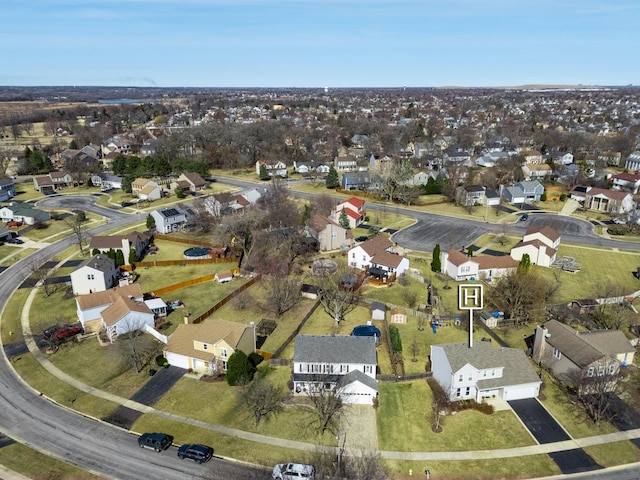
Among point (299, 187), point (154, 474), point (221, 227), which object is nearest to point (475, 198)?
point (299, 187)

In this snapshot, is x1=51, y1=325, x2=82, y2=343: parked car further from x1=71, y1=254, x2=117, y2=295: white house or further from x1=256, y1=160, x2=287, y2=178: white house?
x1=256, y1=160, x2=287, y2=178: white house

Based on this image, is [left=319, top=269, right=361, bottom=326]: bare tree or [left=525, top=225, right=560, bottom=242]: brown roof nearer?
[left=319, top=269, right=361, bottom=326]: bare tree

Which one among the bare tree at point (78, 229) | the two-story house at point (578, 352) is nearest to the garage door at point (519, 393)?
the two-story house at point (578, 352)

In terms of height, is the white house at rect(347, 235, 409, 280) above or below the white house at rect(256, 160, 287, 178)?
below

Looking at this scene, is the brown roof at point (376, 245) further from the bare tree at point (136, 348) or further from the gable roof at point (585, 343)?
the bare tree at point (136, 348)

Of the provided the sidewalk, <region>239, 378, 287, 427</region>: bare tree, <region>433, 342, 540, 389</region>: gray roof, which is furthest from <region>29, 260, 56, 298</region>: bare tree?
<region>433, 342, 540, 389</region>: gray roof

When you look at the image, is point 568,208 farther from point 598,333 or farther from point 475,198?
point 598,333

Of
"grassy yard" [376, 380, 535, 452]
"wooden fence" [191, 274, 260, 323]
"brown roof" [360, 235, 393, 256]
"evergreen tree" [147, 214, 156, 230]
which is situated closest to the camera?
"grassy yard" [376, 380, 535, 452]
